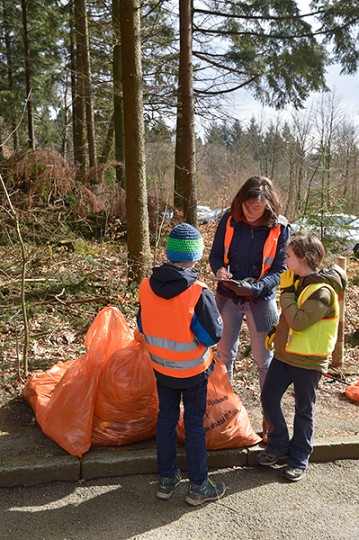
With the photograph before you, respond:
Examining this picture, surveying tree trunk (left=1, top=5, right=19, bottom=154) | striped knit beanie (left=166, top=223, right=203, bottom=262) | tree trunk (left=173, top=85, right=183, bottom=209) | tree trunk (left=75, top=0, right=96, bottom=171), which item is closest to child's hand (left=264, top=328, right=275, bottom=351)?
striped knit beanie (left=166, top=223, right=203, bottom=262)

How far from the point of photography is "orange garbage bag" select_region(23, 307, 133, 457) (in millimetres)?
3082

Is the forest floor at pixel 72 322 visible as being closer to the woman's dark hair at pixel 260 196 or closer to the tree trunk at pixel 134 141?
the tree trunk at pixel 134 141

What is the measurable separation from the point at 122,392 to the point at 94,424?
304 mm

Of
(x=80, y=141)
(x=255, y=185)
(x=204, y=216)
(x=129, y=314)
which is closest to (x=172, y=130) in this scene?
(x=204, y=216)

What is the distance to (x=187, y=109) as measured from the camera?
8953mm

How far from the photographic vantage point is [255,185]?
306 centimetres

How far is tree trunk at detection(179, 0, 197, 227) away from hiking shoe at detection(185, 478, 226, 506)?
686 cm

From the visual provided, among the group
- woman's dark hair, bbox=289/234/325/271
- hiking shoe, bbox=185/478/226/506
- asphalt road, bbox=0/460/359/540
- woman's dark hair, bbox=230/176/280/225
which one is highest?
woman's dark hair, bbox=230/176/280/225

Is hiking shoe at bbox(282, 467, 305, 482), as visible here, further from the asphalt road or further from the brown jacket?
the brown jacket

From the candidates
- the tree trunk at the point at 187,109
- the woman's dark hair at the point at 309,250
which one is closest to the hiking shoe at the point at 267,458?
the woman's dark hair at the point at 309,250

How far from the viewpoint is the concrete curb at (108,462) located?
9.52ft

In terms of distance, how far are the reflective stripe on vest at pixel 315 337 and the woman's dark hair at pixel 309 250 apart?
14cm

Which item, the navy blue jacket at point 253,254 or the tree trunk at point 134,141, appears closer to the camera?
the navy blue jacket at point 253,254

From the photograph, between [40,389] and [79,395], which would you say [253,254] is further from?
[40,389]
